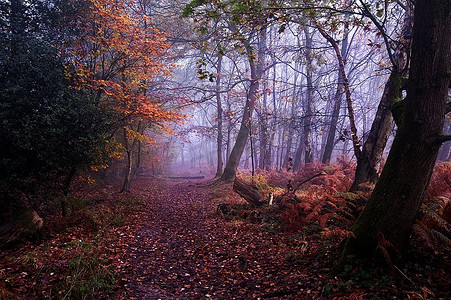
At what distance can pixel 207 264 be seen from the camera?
5.40 m

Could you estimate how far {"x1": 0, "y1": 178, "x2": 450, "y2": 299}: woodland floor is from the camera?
141 inches

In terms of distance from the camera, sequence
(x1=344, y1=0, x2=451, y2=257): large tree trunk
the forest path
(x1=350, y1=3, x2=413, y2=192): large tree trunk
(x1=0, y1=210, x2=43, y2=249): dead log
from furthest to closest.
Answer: (x1=350, y1=3, x2=413, y2=192): large tree trunk → (x1=0, y1=210, x2=43, y2=249): dead log → the forest path → (x1=344, y1=0, x2=451, y2=257): large tree trunk

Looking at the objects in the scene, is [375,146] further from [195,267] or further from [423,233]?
[195,267]

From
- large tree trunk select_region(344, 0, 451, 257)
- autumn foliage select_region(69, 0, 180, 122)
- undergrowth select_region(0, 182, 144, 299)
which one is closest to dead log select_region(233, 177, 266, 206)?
autumn foliage select_region(69, 0, 180, 122)

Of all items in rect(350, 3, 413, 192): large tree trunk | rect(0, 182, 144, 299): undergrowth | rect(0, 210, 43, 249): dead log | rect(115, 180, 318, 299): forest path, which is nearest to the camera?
rect(0, 182, 144, 299): undergrowth

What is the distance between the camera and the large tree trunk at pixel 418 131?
346 cm

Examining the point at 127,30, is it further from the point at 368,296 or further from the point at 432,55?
the point at 368,296

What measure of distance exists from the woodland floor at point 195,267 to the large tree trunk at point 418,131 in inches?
27.5

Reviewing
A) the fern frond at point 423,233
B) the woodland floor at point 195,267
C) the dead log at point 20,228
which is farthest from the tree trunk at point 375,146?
the dead log at point 20,228

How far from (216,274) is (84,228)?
4.21 meters

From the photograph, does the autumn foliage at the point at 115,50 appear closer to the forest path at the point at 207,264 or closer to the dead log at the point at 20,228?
the dead log at the point at 20,228

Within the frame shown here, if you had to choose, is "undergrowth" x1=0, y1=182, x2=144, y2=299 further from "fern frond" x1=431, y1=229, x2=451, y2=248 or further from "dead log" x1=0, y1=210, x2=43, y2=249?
"fern frond" x1=431, y1=229, x2=451, y2=248

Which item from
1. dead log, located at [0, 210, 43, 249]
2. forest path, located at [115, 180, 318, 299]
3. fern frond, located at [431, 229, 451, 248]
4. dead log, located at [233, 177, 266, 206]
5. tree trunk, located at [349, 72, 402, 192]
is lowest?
forest path, located at [115, 180, 318, 299]

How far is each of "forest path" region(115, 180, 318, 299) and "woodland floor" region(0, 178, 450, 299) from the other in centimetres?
2
